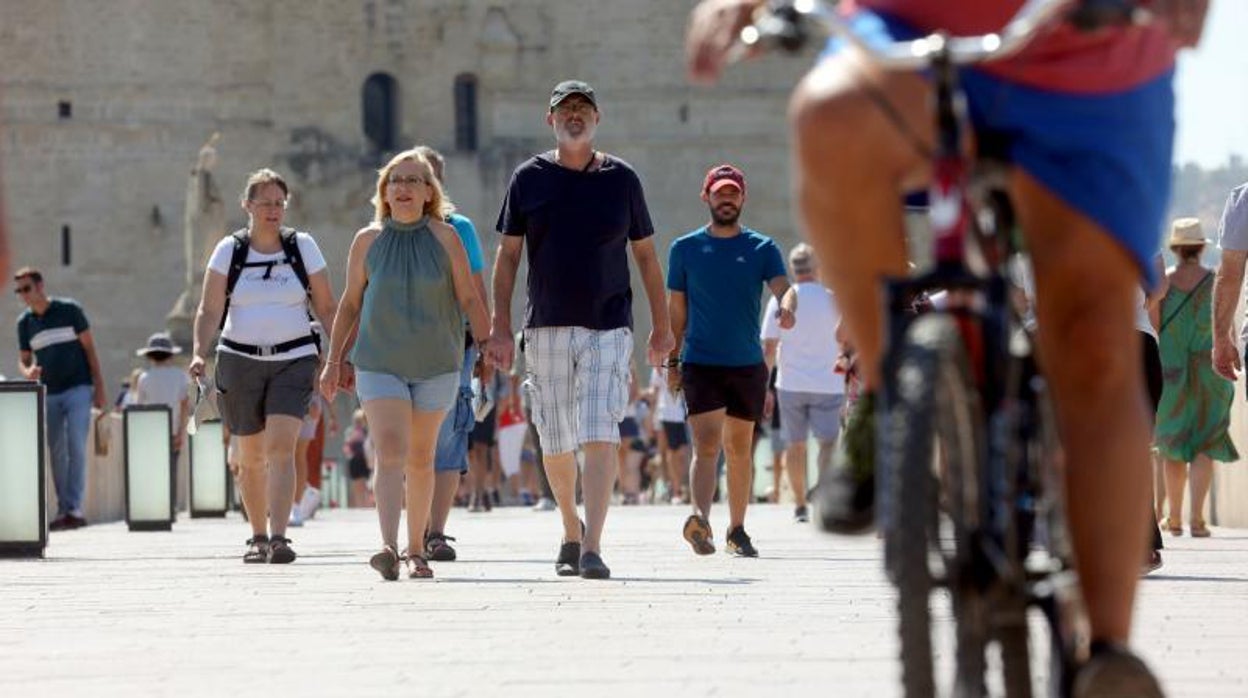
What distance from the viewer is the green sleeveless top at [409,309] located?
1105 cm

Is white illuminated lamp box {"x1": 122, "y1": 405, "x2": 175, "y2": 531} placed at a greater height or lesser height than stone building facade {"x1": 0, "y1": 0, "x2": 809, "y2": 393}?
lesser

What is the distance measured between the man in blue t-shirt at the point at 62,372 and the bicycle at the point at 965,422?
1638 centimetres

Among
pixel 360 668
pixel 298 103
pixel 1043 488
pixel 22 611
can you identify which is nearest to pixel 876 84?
pixel 1043 488

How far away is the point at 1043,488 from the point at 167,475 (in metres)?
16.9

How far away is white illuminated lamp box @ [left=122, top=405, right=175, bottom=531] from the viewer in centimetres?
2022

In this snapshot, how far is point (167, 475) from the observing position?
67.1 ft

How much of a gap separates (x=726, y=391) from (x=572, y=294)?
226 cm

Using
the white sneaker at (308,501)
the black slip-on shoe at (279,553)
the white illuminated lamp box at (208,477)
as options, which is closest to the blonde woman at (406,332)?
the black slip-on shoe at (279,553)

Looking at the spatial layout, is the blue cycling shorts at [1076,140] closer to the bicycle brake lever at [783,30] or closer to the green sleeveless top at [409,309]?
the bicycle brake lever at [783,30]

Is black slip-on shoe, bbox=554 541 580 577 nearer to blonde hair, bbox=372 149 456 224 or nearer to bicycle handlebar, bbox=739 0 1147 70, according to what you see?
blonde hair, bbox=372 149 456 224

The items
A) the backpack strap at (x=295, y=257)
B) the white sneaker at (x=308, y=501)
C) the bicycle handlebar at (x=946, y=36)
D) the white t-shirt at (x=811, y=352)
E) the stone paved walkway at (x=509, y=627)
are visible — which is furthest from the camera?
the white sneaker at (x=308, y=501)

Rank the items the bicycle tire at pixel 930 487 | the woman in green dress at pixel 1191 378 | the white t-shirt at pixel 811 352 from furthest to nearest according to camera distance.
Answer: the white t-shirt at pixel 811 352 < the woman in green dress at pixel 1191 378 < the bicycle tire at pixel 930 487

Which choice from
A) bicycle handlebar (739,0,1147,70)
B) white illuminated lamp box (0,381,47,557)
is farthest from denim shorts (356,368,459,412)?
bicycle handlebar (739,0,1147,70)

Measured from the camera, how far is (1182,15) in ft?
14.1
